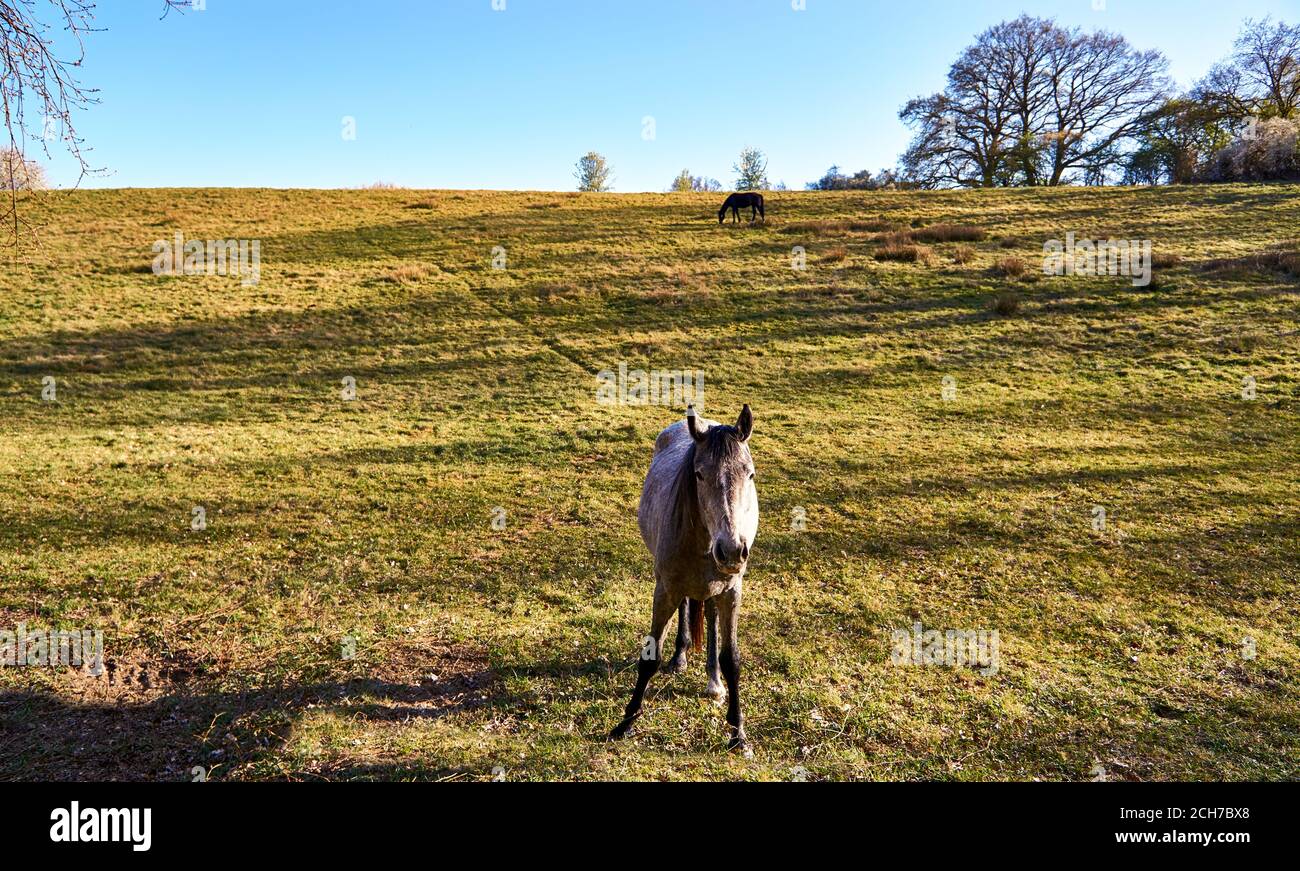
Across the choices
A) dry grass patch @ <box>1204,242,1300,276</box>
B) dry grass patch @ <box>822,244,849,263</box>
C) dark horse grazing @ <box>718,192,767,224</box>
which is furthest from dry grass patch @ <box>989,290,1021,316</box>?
dark horse grazing @ <box>718,192,767,224</box>

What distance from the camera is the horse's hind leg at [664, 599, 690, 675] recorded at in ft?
21.6

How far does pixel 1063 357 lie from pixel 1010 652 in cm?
1616

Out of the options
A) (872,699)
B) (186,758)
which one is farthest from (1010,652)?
(186,758)

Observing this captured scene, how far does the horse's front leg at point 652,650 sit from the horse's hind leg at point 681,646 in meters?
1.05

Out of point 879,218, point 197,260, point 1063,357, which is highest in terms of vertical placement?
point 879,218

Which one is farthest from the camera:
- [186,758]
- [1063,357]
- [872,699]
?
[1063,357]

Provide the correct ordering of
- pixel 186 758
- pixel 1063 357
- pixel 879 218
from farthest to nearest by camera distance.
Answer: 1. pixel 879 218
2. pixel 1063 357
3. pixel 186 758

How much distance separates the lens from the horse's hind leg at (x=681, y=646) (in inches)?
260

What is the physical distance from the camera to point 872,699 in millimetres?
6254

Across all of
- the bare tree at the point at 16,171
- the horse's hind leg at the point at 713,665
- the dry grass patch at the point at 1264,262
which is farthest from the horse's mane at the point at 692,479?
the dry grass patch at the point at 1264,262

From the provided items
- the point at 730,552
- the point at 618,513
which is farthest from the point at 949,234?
the point at 730,552
